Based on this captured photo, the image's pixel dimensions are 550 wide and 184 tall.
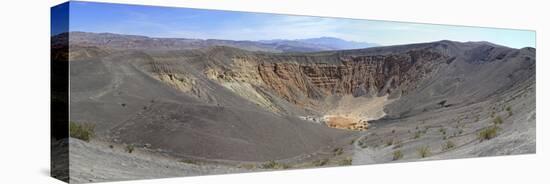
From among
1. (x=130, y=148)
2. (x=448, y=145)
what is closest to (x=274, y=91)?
(x=130, y=148)

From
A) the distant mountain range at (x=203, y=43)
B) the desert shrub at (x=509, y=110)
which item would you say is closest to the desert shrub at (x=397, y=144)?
the distant mountain range at (x=203, y=43)

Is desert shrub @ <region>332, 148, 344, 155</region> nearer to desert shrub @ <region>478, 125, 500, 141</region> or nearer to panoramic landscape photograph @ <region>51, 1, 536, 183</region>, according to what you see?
panoramic landscape photograph @ <region>51, 1, 536, 183</region>

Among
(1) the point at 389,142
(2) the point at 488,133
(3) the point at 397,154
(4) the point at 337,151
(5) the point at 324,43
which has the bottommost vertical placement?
(3) the point at 397,154

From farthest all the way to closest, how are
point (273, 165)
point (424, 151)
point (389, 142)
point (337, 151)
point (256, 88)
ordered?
1. point (424, 151)
2. point (389, 142)
3. point (337, 151)
4. point (256, 88)
5. point (273, 165)

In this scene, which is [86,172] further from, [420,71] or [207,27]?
[420,71]

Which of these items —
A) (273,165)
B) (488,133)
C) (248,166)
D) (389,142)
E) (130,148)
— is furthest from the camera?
(488,133)

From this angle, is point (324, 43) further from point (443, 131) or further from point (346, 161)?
point (443, 131)
